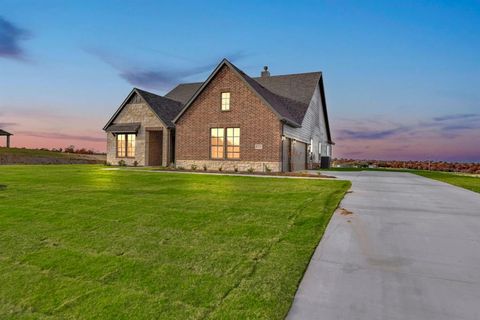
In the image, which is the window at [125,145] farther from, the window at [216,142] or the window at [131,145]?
the window at [216,142]

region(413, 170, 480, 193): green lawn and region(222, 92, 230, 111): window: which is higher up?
region(222, 92, 230, 111): window

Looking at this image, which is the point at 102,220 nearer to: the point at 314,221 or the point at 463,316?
the point at 314,221

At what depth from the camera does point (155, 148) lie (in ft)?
92.0

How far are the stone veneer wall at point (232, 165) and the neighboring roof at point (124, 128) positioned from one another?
7.63m

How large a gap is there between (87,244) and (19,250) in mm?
963

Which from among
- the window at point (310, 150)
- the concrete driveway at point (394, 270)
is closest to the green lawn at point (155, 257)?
the concrete driveway at point (394, 270)

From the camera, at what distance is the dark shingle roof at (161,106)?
26.9 metres

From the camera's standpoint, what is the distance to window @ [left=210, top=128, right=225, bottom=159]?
69.3 ft

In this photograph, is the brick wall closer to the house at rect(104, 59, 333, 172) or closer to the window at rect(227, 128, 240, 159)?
the house at rect(104, 59, 333, 172)

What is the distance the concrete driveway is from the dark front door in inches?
935

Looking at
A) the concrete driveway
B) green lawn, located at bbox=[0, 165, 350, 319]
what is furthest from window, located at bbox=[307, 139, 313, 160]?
the concrete driveway

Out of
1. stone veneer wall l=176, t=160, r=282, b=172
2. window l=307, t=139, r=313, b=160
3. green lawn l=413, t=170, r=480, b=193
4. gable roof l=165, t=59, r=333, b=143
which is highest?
gable roof l=165, t=59, r=333, b=143

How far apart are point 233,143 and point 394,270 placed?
1752cm

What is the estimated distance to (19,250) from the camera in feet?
14.6
